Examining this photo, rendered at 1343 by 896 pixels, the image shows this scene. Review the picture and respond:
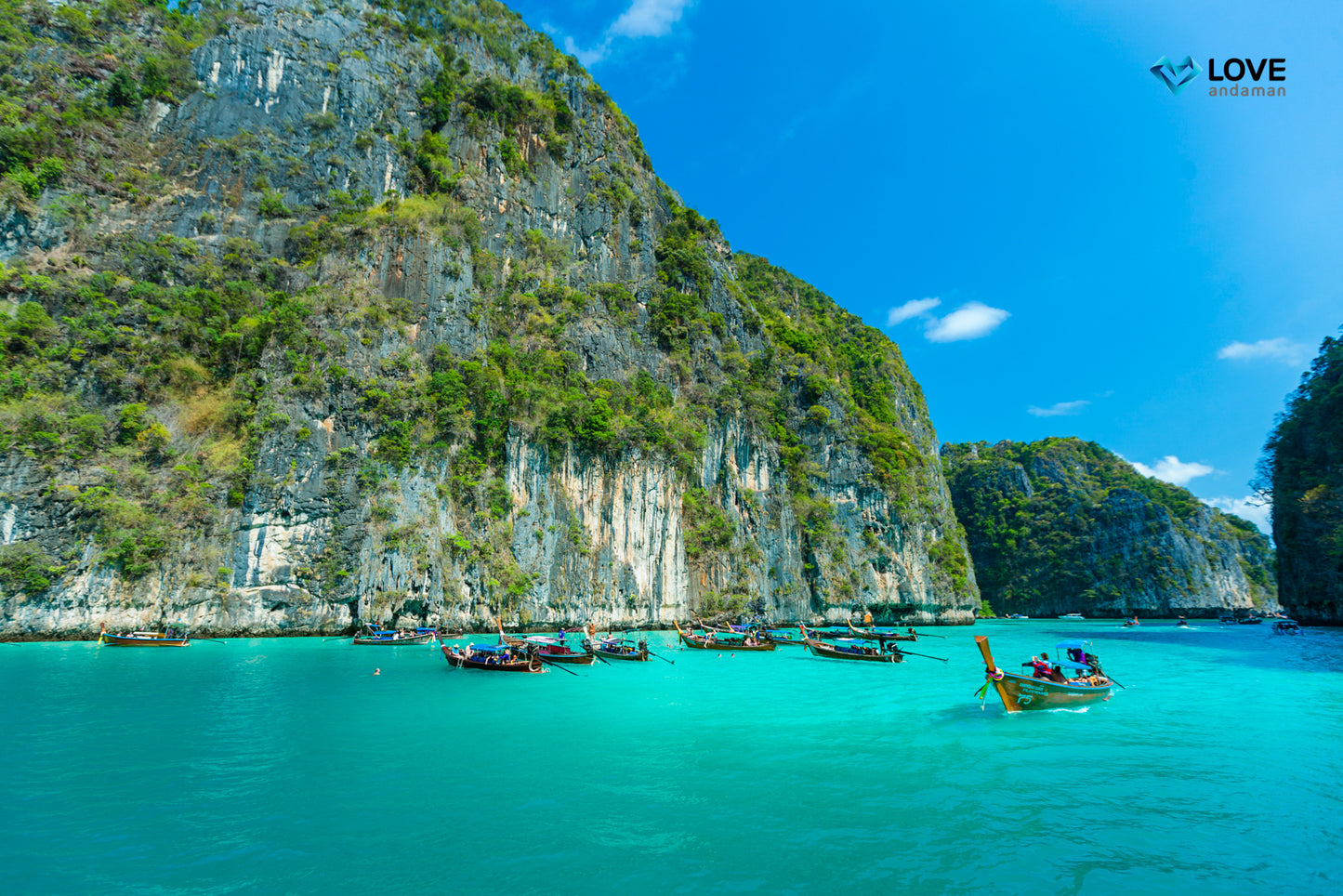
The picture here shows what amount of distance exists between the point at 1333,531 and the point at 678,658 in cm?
5448

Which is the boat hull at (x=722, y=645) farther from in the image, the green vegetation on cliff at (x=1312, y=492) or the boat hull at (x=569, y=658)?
the green vegetation on cliff at (x=1312, y=492)

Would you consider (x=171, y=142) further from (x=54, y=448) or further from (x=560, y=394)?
(x=560, y=394)

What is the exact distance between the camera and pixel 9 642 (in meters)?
27.5

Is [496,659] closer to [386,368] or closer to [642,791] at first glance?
[642,791]

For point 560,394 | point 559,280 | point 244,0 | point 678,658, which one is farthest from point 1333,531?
point 244,0

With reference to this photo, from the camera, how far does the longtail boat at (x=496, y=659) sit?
2312cm

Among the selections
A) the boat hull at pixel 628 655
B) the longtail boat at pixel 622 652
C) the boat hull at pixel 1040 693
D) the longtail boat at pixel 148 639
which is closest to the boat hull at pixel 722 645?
the longtail boat at pixel 622 652

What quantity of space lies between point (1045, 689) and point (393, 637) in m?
29.3

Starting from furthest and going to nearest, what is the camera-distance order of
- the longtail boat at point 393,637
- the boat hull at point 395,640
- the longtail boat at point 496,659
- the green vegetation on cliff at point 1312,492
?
the green vegetation on cliff at point 1312,492 → the longtail boat at point 393,637 → the boat hull at point 395,640 → the longtail boat at point 496,659

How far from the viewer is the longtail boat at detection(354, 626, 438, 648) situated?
1239 inches

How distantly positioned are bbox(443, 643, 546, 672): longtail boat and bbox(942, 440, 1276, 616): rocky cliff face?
92722 mm

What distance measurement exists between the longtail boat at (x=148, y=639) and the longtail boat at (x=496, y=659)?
14686 mm

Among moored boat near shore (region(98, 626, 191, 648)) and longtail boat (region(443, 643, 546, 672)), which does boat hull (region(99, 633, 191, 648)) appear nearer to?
moored boat near shore (region(98, 626, 191, 648))

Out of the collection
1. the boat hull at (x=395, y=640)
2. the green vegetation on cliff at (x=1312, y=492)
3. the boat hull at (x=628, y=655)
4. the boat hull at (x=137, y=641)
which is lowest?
the boat hull at (x=628, y=655)
